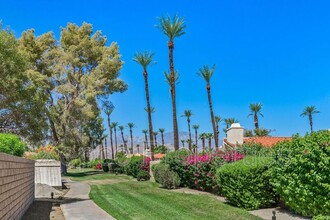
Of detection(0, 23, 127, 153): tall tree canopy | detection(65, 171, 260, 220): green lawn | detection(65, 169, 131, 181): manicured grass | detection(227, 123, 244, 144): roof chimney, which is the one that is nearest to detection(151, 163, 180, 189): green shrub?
detection(65, 171, 260, 220): green lawn

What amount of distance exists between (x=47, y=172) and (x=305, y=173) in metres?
15.8

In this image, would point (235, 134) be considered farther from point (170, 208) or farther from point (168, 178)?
point (170, 208)

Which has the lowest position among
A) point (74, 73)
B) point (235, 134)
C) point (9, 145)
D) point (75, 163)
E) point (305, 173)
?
point (305, 173)

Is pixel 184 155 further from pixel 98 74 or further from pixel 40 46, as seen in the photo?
pixel 40 46

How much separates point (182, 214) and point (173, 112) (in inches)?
953

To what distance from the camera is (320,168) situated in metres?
9.59

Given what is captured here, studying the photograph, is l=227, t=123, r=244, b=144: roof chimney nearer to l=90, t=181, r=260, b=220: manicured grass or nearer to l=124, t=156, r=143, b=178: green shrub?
l=124, t=156, r=143, b=178: green shrub

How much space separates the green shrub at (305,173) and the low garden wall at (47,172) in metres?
14.2

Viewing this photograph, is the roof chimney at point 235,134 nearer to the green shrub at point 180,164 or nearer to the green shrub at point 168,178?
the green shrub at point 180,164

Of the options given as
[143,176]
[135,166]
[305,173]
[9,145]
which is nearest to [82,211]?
[9,145]

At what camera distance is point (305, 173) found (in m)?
10.1

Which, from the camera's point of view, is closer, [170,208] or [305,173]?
[305,173]

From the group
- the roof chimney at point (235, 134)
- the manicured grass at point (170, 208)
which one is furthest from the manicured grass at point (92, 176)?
the manicured grass at point (170, 208)

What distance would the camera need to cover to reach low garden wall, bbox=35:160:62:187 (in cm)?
2181
